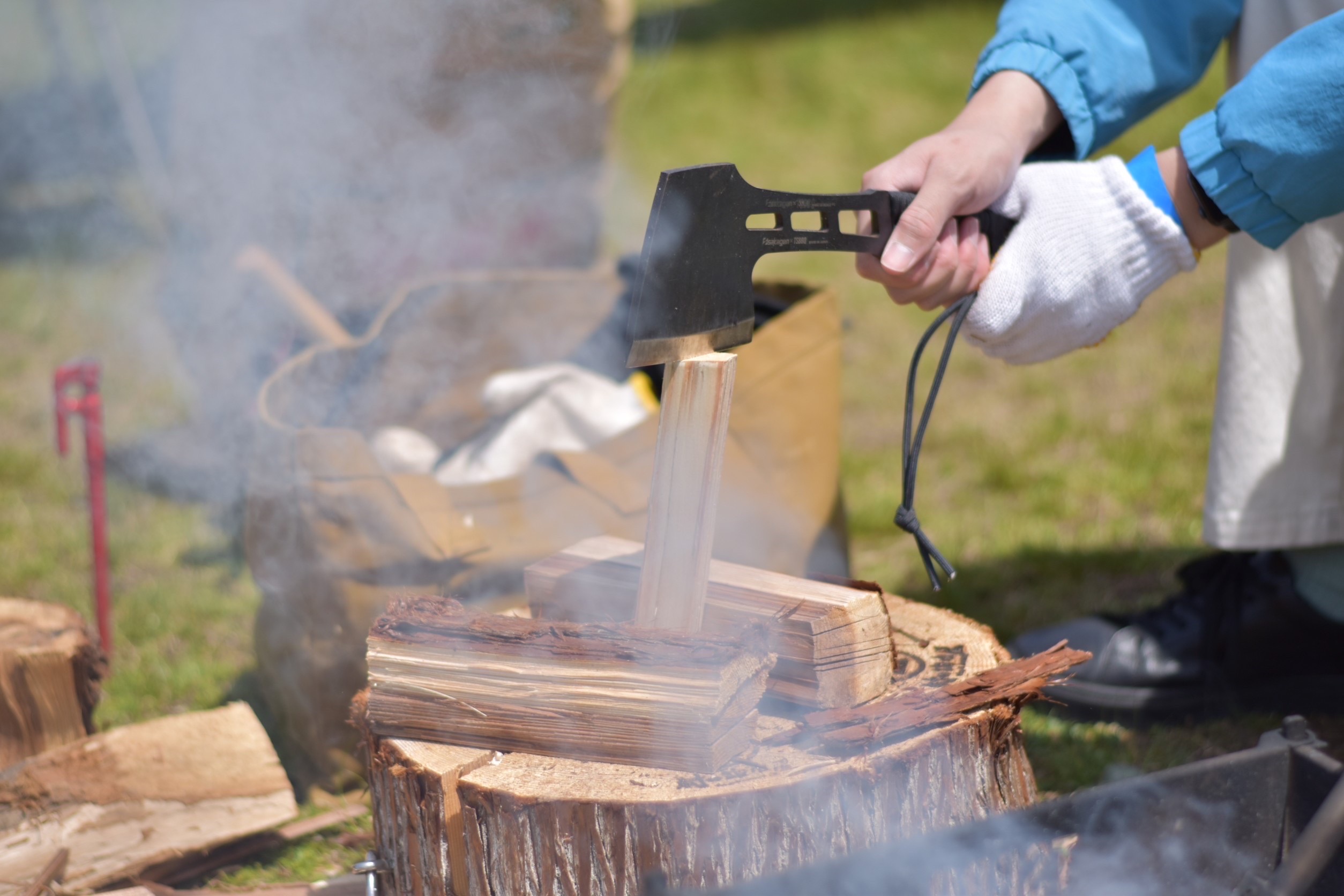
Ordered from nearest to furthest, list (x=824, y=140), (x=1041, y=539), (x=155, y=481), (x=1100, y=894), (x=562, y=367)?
(x=1100, y=894) < (x=562, y=367) < (x=1041, y=539) < (x=155, y=481) < (x=824, y=140)

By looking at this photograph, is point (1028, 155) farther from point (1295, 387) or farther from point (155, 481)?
point (155, 481)

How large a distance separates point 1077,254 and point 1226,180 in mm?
183

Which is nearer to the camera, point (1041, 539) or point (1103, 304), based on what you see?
point (1103, 304)

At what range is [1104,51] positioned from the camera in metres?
1.46

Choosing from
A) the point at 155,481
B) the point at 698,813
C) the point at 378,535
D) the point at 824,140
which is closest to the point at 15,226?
the point at 155,481

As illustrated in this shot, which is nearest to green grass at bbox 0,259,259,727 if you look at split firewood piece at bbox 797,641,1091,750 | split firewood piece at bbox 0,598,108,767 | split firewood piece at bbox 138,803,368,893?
split firewood piece at bbox 0,598,108,767

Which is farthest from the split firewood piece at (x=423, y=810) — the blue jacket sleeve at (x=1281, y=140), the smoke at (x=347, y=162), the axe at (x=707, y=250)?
the smoke at (x=347, y=162)

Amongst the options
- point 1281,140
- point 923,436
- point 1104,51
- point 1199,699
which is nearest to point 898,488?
point 1199,699

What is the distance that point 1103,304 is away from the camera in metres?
1.27

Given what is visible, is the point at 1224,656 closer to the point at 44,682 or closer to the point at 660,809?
the point at 660,809

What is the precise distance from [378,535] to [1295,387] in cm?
142

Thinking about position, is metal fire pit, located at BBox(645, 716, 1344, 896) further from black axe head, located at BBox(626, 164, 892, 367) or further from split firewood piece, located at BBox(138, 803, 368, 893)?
split firewood piece, located at BBox(138, 803, 368, 893)

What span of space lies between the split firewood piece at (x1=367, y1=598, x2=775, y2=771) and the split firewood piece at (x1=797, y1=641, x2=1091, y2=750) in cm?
9

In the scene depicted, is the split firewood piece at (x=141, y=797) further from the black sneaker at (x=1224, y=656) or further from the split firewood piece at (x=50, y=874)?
the black sneaker at (x=1224, y=656)
